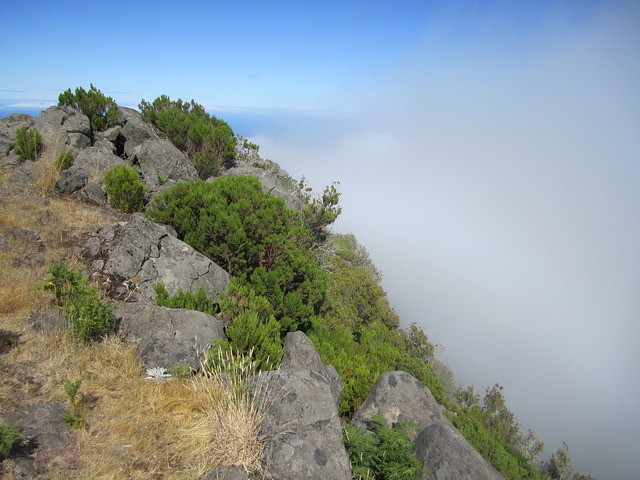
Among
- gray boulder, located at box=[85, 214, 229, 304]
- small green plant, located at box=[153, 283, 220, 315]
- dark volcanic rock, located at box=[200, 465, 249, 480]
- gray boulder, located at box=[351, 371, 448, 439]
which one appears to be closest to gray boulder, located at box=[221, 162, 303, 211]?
gray boulder, located at box=[85, 214, 229, 304]

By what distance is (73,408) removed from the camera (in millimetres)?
3646

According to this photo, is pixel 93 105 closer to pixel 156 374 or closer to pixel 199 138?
pixel 199 138

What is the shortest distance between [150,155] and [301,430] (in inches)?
527

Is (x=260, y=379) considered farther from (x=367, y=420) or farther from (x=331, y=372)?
(x=331, y=372)

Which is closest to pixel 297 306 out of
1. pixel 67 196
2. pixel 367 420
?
pixel 367 420

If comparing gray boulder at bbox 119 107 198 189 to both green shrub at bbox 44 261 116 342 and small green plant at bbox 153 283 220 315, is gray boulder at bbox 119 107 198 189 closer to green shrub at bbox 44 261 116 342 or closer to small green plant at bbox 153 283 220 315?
small green plant at bbox 153 283 220 315

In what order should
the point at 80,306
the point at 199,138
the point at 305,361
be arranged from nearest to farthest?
1. the point at 80,306
2. the point at 305,361
3. the point at 199,138

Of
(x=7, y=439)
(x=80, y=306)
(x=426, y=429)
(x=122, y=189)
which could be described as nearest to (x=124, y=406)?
(x=7, y=439)

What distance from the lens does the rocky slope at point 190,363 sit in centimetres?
360

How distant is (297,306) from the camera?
29.0 feet

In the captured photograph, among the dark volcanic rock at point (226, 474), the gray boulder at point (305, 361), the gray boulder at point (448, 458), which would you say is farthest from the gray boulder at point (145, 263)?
the gray boulder at point (448, 458)

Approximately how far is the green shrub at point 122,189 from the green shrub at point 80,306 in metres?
5.40

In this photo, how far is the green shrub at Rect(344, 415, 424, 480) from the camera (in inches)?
152

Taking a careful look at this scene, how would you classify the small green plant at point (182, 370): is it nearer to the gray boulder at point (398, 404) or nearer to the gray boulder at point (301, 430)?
the gray boulder at point (301, 430)
